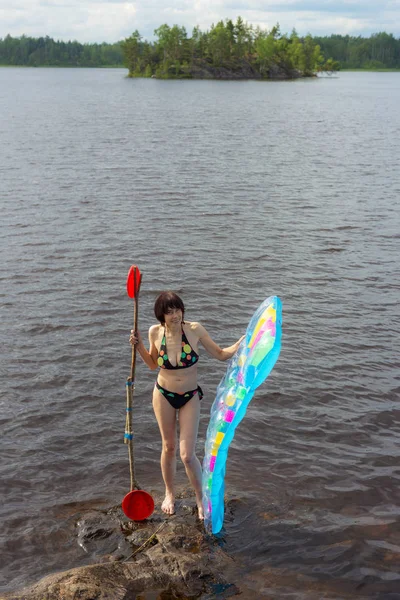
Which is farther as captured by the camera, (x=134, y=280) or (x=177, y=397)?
(x=134, y=280)

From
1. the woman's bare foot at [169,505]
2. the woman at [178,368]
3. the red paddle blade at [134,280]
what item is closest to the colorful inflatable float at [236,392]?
the woman at [178,368]

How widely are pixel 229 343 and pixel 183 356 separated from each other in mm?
5405

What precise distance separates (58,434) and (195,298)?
5.53 meters

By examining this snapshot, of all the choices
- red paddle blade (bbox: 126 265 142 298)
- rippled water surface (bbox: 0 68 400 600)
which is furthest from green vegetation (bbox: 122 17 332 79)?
red paddle blade (bbox: 126 265 142 298)

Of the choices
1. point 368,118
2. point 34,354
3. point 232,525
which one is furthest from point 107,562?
point 368,118

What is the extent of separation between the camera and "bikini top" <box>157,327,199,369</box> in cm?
621

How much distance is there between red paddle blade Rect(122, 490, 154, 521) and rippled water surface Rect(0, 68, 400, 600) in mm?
602

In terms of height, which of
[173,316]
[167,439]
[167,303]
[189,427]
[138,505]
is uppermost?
[167,303]

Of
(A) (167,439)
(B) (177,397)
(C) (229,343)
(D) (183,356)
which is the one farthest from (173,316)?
(C) (229,343)

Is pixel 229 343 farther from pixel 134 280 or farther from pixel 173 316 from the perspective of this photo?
pixel 173 316

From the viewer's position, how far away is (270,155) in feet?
112

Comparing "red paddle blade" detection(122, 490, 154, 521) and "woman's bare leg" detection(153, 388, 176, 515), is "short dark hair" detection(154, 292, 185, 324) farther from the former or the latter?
"red paddle blade" detection(122, 490, 154, 521)

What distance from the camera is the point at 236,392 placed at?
243 inches

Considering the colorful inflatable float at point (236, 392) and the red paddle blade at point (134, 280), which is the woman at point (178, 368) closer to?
the colorful inflatable float at point (236, 392)
